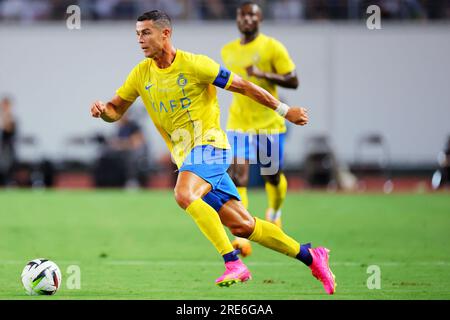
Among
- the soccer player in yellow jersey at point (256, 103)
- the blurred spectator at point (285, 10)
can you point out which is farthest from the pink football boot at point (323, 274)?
the blurred spectator at point (285, 10)

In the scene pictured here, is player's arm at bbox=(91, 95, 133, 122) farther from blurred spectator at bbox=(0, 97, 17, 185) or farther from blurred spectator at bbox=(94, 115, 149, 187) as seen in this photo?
blurred spectator at bbox=(0, 97, 17, 185)

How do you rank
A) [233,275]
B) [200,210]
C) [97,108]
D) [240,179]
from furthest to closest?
[240,179]
[97,108]
[200,210]
[233,275]

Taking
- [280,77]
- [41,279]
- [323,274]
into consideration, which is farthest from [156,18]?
[280,77]

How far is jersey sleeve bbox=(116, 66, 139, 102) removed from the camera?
8.73 metres

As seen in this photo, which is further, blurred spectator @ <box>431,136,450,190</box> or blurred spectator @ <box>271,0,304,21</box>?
blurred spectator @ <box>271,0,304,21</box>

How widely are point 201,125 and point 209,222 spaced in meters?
0.93

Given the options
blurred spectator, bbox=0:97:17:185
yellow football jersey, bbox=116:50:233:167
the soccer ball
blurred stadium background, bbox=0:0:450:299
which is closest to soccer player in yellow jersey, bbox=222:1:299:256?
yellow football jersey, bbox=116:50:233:167

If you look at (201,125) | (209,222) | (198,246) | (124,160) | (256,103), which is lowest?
(124,160)

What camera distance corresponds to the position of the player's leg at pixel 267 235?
8477mm

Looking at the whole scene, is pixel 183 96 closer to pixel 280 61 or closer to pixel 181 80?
pixel 181 80

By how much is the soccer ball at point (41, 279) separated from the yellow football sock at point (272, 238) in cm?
175

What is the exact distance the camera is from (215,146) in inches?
340

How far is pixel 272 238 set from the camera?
8477 mm
